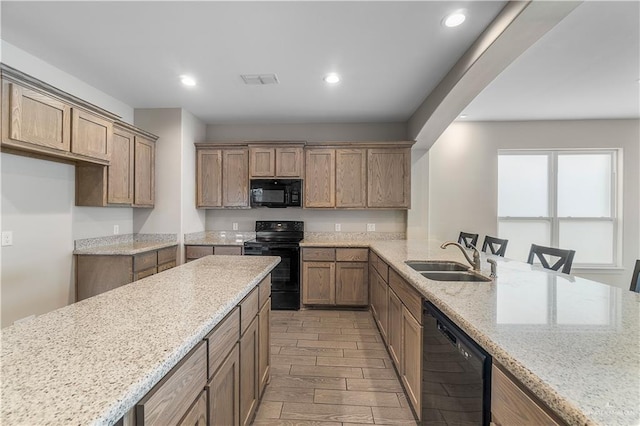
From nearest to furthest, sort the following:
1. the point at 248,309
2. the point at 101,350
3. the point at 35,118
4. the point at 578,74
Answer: the point at 101,350 → the point at 248,309 → the point at 35,118 → the point at 578,74

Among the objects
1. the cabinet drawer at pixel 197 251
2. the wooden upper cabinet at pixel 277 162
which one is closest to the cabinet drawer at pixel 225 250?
the cabinet drawer at pixel 197 251

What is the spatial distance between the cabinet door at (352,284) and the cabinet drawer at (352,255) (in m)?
0.05

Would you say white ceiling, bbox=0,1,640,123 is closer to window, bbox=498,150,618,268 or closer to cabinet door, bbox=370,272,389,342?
window, bbox=498,150,618,268

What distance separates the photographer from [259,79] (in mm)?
3023

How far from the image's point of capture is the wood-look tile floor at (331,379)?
1.91 meters

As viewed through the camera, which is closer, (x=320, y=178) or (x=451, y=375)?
(x=451, y=375)

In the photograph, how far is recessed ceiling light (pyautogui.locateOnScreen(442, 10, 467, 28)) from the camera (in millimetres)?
1997

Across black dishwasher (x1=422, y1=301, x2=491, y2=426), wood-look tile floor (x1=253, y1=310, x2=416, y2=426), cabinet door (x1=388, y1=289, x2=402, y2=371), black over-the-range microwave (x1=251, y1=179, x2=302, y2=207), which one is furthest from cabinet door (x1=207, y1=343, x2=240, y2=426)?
black over-the-range microwave (x1=251, y1=179, x2=302, y2=207)

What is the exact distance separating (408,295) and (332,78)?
2.26m

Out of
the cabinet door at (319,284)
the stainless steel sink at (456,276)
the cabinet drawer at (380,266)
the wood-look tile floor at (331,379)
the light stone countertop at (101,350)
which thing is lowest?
the wood-look tile floor at (331,379)

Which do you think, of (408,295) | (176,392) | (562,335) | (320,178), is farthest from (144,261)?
(562,335)

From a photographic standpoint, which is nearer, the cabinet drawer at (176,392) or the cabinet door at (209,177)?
the cabinet drawer at (176,392)

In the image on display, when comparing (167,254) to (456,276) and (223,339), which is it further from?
(456,276)

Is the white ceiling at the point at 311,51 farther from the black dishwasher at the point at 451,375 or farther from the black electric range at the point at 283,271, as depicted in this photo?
the black dishwasher at the point at 451,375
